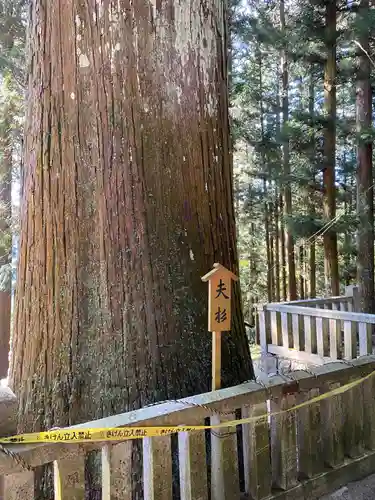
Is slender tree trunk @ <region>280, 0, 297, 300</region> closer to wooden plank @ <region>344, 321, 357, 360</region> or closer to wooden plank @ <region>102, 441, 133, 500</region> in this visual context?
wooden plank @ <region>344, 321, 357, 360</region>

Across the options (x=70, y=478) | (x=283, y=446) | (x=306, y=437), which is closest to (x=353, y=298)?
(x=306, y=437)

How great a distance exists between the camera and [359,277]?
10.1m

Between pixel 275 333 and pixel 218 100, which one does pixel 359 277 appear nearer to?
pixel 275 333

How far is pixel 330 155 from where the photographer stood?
37.3 feet

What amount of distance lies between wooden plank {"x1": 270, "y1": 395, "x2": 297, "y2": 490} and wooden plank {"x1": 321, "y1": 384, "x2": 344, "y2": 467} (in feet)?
1.03

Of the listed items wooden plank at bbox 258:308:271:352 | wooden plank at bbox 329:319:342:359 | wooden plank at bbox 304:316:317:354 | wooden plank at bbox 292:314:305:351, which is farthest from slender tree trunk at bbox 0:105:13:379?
wooden plank at bbox 329:319:342:359

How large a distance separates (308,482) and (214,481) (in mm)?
678

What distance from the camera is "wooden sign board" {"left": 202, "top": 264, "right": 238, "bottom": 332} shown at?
7.69 ft

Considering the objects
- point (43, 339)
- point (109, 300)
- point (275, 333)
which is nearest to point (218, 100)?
point (109, 300)

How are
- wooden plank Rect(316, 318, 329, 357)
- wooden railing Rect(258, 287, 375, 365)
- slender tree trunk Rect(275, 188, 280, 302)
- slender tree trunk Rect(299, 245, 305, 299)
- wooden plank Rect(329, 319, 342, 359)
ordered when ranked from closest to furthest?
wooden railing Rect(258, 287, 375, 365), wooden plank Rect(329, 319, 342, 359), wooden plank Rect(316, 318, 329, 357), slender tree trunk Rect(275, 188, 280, 302), slender tree trunk Rect(299, 245, 305, 299)

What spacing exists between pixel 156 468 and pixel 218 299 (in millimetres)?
869

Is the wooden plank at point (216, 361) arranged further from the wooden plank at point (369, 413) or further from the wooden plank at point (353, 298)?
the wooden plank at point (353, 298)

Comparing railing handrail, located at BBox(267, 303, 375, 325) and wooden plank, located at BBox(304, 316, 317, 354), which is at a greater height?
railing handrail, located at BBox(267, 303, 375, 325)

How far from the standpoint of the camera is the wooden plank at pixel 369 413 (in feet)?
9.89
